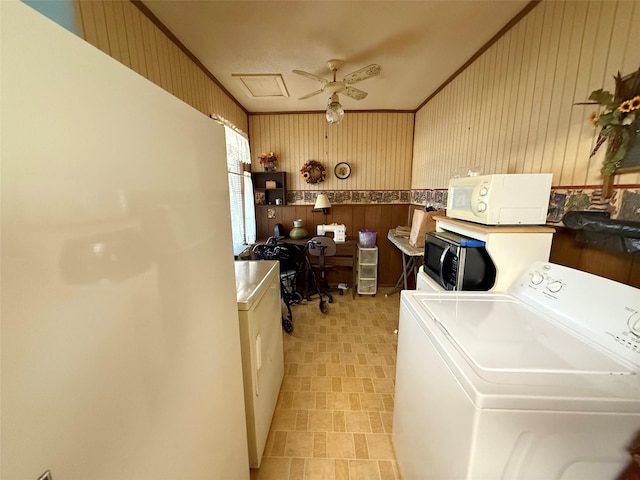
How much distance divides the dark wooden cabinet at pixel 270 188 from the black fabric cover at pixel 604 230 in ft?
10.3

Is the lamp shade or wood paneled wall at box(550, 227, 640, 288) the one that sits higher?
the lamp shade

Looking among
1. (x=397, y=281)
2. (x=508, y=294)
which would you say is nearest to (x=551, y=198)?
(x=508, y=294)

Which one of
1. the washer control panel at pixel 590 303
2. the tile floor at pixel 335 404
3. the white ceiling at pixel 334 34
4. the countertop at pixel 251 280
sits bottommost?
the tile floor at pixel 335 404

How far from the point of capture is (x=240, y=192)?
3.30 metres

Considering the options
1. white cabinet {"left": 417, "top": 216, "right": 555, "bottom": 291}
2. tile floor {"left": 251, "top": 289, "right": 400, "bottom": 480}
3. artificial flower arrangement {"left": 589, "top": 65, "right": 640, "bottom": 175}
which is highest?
artificial flower arrangement {"left": 589, "top": 65, "right": 640, "bottom": 175}

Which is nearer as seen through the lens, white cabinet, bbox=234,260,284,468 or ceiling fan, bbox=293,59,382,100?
white cabinet, bbox=234,260,284,468

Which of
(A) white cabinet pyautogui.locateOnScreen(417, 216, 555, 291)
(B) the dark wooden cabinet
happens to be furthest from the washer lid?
(B) the dark wooden cabinet

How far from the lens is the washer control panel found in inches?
31.1

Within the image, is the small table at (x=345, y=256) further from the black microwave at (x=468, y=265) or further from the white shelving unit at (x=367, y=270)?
the black microwave at (x=468, y=265)

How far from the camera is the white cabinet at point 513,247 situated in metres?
1.27

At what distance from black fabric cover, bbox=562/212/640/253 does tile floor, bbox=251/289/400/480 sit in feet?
4.94

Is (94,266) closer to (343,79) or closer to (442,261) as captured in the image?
(442,261)

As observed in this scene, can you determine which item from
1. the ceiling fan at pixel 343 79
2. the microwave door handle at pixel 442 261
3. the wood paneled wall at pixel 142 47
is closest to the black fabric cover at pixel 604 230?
the microwave door handle at pixel 442 261

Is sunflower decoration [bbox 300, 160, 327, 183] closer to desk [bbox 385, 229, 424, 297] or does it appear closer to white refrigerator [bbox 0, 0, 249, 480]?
desk [bbox 385, 229, 424, 297]
